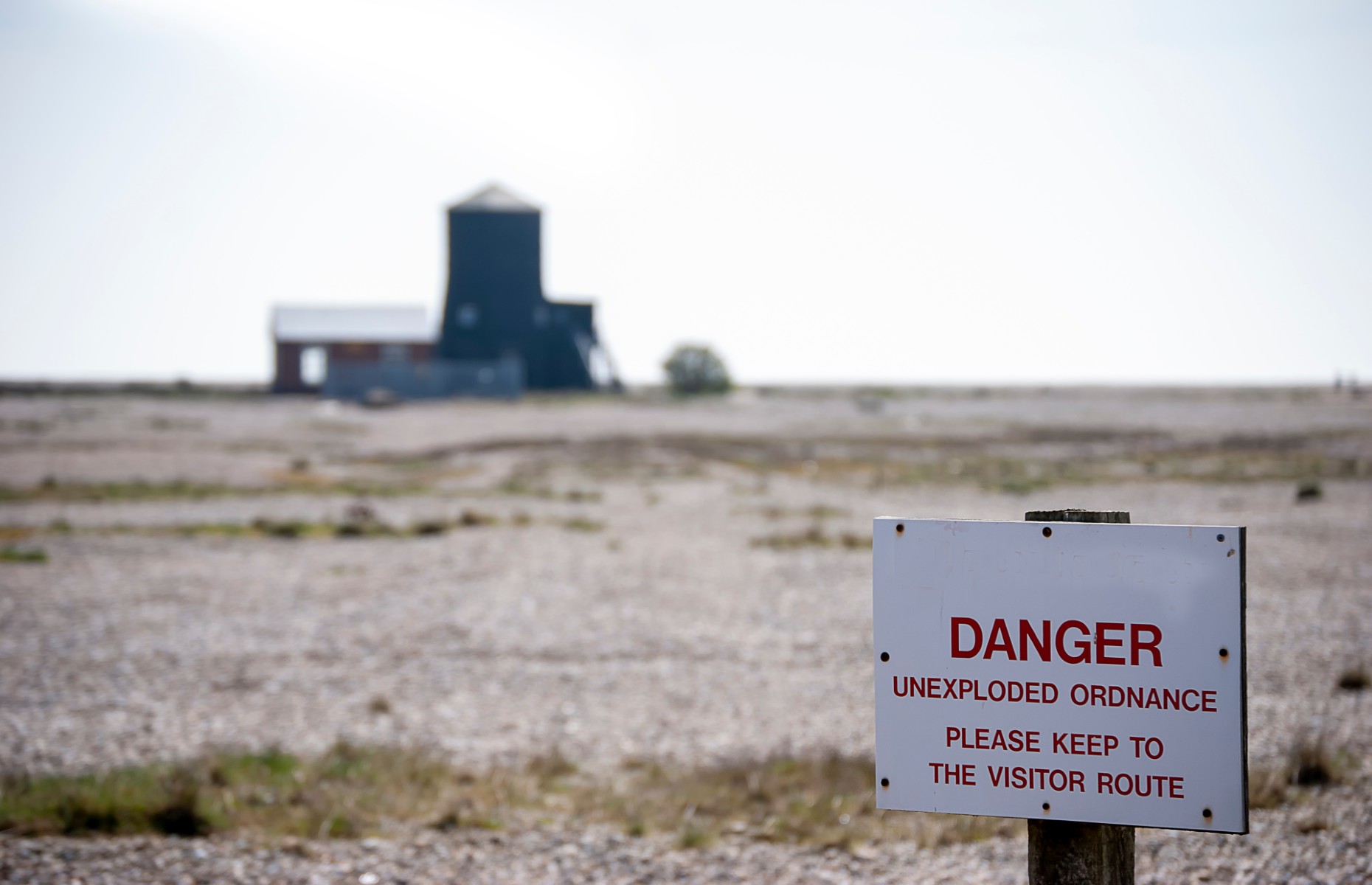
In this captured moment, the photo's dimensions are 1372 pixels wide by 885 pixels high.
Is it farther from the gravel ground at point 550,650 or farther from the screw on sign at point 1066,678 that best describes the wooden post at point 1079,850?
the gravel ground at point 550,650

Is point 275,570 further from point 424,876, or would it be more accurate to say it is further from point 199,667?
point 424,876

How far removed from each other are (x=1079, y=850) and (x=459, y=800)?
476 centimetres

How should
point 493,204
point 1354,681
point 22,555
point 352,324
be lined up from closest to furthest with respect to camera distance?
point 1354,681
point 22,555
point 493,204
point 352,324

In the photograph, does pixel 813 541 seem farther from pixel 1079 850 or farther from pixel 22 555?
pixel 1079 850

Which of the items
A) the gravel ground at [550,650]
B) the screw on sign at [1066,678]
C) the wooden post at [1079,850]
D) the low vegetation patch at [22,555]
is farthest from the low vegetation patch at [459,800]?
the low vegetation patch at [22,555]

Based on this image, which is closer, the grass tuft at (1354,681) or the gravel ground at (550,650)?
the gravel ground at (550,650)

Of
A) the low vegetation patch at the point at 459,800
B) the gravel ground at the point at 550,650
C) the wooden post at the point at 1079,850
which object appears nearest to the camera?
the wooden post at the point at 1079,850

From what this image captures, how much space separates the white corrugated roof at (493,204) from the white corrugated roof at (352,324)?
9447 millimetres

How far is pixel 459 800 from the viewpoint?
276 inches

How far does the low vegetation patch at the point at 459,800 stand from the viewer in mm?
6332

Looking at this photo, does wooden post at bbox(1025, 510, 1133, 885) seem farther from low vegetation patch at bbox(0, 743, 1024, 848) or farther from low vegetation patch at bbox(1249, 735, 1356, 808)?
low vegetation patch at bbox(1249, 735, 1356, 808)

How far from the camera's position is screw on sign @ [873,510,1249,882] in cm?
300

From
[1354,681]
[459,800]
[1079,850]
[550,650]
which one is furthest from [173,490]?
[1079,850]

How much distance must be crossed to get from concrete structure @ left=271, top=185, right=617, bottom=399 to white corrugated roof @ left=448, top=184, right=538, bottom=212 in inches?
1.9
